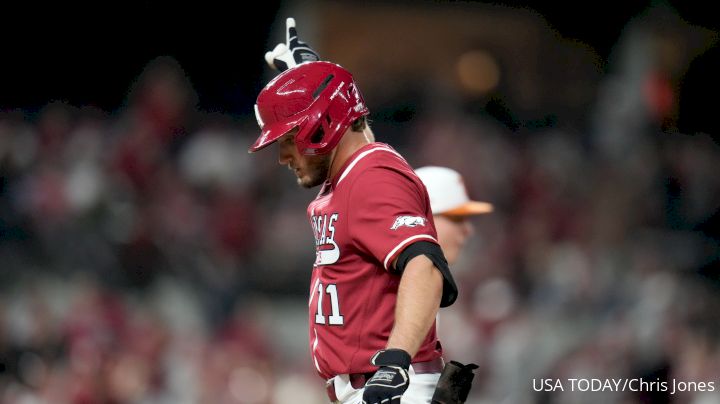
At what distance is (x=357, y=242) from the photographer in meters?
3.02

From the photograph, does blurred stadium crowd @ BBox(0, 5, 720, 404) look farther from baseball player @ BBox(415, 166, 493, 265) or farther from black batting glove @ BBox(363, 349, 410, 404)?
black batting glove @ BBox(363, 349, 410, 404)

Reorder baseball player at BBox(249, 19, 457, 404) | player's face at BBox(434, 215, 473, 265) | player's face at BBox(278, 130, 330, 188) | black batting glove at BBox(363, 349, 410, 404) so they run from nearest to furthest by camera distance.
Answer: black batting glove at BBox(363, 349, 410, 404), baseball player at BBox(249, 19, 457, 404), player's face at BBox(278, 130, 330, 188), player's face at BBox(434, 215, 473, 265)

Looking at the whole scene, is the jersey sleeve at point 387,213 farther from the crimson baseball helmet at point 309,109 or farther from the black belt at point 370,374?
the black belt at point 370,374

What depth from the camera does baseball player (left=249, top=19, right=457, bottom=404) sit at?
9.35 ft

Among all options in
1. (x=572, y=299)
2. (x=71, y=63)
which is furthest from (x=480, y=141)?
(x=71, y=63)

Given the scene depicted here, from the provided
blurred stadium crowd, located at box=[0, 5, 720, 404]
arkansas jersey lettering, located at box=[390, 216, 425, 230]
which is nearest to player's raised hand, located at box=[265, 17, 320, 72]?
arkansas jersey lettering, located at box=[390, 216, 425, 230]

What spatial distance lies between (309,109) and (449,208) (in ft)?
4.94

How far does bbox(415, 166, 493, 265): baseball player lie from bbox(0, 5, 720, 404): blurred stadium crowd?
2513mm

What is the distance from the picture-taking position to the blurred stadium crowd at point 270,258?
7.32m

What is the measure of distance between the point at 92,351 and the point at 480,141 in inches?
147

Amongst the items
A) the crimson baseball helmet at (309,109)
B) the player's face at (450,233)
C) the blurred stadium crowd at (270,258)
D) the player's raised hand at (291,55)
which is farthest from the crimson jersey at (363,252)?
the blurred stadium crowd at (270,258)

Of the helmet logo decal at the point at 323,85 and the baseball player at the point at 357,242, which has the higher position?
the helmet logo decal at the point at 323,85

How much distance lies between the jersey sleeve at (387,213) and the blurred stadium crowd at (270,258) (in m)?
3.98

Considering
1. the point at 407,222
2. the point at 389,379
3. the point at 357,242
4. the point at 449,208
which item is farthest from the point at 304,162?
the point at 449,208
